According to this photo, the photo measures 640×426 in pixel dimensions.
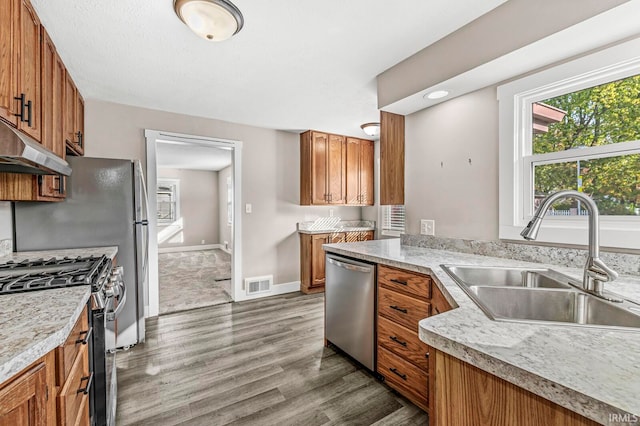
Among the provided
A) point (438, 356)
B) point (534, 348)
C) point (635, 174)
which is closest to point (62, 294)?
point (438, 356)

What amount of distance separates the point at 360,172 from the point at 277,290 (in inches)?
88.3

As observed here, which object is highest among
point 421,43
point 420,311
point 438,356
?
point 421,43

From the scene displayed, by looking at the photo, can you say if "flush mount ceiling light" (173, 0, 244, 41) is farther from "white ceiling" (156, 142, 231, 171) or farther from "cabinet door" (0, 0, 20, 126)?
"white ceiling" (156, 142, 231, 171)

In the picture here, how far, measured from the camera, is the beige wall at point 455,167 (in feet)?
6.52

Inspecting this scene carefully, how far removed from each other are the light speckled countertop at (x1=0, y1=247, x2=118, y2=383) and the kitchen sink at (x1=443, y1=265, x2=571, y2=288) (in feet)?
5.22

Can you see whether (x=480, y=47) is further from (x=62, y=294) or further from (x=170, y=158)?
(x=170, y=158)

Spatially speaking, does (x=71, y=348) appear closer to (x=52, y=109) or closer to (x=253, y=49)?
(x=52, y=109)

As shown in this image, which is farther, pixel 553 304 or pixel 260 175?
pixel 260 175

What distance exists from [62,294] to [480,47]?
8.13 ft

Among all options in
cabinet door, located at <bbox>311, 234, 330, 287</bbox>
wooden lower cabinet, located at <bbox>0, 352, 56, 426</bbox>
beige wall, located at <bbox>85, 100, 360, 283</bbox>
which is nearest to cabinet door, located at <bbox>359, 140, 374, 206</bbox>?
beige wall, located at <bbox>85, 100, 360, 283</bbox>

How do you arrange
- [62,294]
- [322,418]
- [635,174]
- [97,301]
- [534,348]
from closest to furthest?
[534,348] < [62,294] < [97,301] < [635,174] < [322,418]

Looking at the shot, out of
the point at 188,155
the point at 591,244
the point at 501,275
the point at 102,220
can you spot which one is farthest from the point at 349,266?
the point at 188,155

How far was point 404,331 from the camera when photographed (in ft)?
5.88

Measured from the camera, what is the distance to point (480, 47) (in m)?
1.68
